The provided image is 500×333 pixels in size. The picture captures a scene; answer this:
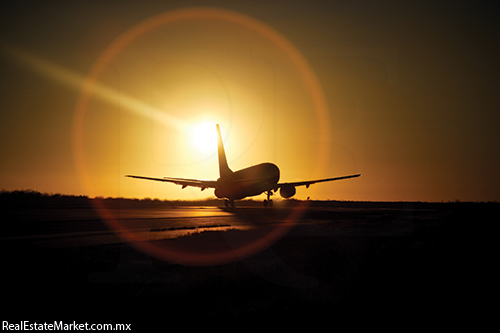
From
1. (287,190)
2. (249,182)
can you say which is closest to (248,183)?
(249,182)

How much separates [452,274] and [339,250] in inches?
156

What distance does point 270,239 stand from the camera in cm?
1834

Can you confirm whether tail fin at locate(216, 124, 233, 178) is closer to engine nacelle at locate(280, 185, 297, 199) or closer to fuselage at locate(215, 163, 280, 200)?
fuselage at locate(215, 163, 280, 200)

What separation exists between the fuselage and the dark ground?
42.0 meters

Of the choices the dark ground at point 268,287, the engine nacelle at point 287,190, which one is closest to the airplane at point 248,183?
the engine nacelle at point 287,190

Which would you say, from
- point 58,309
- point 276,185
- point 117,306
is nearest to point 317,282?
point 117,306

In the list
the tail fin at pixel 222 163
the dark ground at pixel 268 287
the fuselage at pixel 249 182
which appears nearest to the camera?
the dark ground at pixel 268 287

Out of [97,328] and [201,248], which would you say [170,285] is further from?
[201,248]

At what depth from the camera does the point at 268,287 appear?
10430 millimetres

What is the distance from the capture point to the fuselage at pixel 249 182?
5681 centimetres

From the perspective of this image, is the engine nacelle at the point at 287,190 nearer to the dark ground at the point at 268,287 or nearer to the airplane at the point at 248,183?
the airplane at the point at 248,183

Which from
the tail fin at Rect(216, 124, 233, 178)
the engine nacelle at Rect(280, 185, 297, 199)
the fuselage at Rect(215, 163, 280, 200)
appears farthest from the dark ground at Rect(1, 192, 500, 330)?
the tail fin at Rect(216, 124, 233, 178)

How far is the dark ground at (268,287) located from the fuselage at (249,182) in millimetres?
42026

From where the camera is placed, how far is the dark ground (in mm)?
8047
